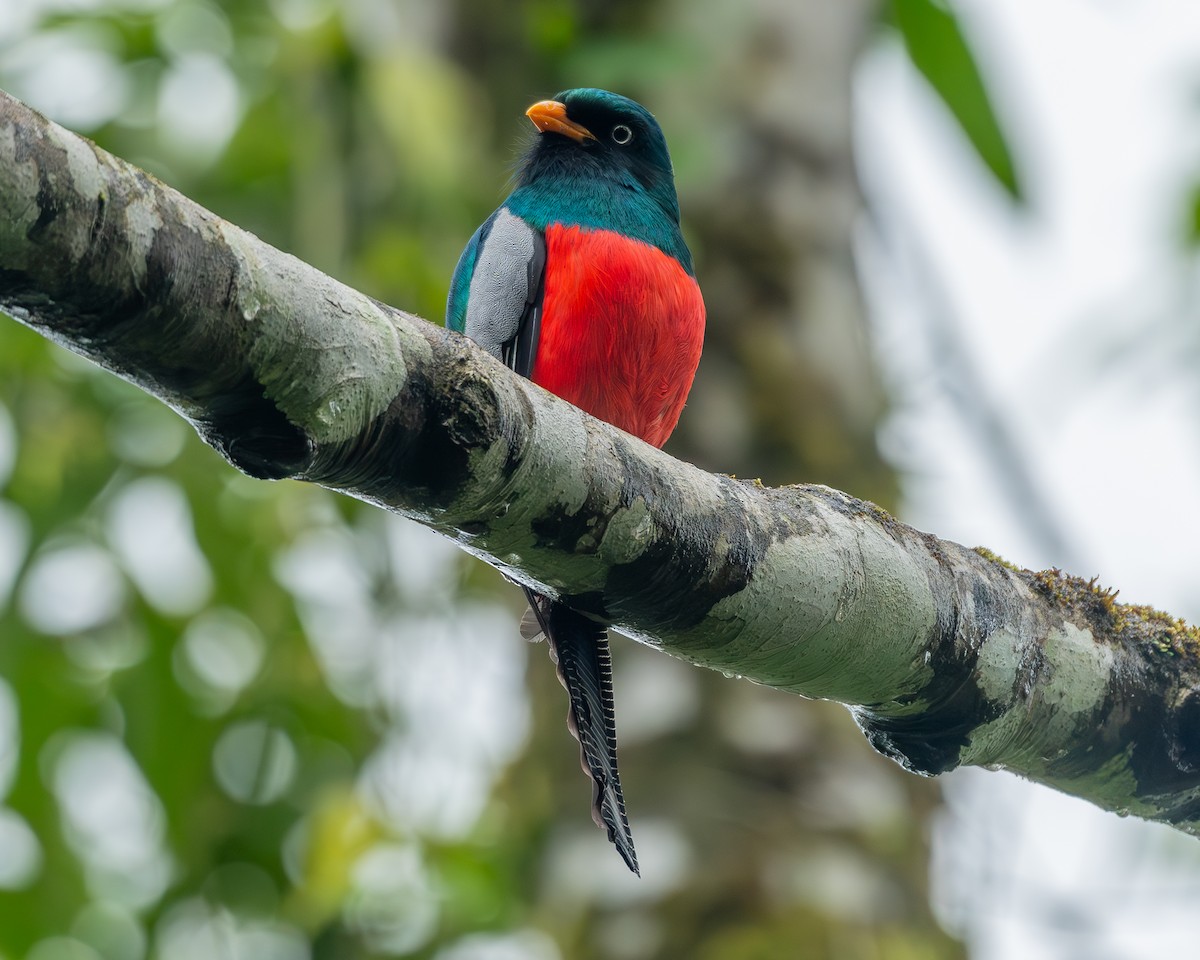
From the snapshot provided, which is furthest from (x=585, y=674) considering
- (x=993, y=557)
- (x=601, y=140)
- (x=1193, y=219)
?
(x=1193, y=219)

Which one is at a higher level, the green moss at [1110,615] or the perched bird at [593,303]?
the green moss at [1110,615]

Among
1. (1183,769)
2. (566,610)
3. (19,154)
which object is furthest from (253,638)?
(19,154)

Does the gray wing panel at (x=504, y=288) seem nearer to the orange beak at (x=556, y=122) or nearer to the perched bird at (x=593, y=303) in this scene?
the perched bird at (x=593, y=303)

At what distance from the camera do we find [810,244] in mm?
4695

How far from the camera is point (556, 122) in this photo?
3949mm

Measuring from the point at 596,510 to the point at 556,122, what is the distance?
2.28 meters

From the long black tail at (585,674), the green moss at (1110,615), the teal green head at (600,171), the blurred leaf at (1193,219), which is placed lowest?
the long black tail at (585,674)

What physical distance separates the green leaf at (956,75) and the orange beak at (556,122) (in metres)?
0.99

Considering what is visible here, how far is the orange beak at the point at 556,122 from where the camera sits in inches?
155

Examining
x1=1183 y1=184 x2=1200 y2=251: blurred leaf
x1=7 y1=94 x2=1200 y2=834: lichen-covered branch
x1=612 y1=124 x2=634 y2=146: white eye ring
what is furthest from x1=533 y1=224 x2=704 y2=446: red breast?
x1=1183 y1=184 x2=1200 y2=251: blurred leaf

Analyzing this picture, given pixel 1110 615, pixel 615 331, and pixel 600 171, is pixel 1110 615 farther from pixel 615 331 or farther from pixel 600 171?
pixel 600 171

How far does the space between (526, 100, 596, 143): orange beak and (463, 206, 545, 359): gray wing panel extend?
1.74 feet

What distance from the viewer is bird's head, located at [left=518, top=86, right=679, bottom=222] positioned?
153 inches

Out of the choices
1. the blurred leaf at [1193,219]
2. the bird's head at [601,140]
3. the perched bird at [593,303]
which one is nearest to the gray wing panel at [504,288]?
the perched bird at [593,303]
